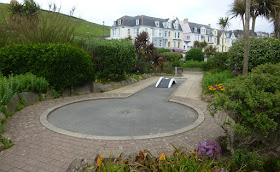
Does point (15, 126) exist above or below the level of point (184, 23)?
below

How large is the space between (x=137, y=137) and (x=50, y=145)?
186cm

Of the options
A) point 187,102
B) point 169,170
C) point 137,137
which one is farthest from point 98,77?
point 169,170

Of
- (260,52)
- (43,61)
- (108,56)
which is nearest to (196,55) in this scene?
(260,52)

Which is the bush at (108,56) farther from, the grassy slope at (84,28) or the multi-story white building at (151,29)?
the multi-story white building at (151,29)

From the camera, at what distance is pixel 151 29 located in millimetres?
46656

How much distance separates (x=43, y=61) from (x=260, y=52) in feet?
34.6

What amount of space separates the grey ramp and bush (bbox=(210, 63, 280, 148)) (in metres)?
2.12

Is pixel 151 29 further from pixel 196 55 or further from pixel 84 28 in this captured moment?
pixel 84 28

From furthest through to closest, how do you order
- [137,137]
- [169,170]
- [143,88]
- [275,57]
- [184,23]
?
[184,23] < [143,88] < [275,57] < [137,137] < [169,170]

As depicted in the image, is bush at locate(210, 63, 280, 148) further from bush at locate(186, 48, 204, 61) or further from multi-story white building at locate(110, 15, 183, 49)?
multi-story white building at locate(110, 15, 183, 49)

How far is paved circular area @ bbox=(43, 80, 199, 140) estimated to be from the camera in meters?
5.34

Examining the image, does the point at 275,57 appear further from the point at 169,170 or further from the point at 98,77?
the point at 169,170

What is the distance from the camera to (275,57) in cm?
1041

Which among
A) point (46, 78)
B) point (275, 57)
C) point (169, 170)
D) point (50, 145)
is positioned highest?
point (275, 57)
